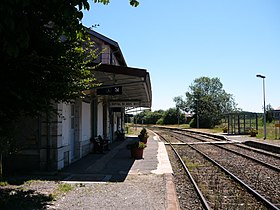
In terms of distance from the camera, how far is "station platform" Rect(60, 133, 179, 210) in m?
6.78

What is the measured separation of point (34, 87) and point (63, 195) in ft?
8.21

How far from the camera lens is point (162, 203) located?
6.64 metres

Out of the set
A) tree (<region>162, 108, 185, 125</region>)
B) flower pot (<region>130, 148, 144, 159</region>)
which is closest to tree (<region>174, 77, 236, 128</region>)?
tree (<region>162, 108, 185, 125</region>)

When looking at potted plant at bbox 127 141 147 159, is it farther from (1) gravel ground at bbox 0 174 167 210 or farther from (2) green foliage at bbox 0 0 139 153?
(2) green foliage at bbox 0 0 139 153

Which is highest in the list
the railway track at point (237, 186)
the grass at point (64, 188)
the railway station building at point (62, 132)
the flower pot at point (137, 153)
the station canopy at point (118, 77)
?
the station canopy at point (118, 77)

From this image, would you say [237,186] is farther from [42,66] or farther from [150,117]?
[150,117]

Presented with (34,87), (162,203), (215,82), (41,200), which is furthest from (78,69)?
(215,82)

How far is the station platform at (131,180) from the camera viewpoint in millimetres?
6780

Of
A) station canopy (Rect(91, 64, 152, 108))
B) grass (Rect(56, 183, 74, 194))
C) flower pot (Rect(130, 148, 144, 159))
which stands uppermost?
station canopy (Rect(91, 64, 152, 108))

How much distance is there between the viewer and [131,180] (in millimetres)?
9344

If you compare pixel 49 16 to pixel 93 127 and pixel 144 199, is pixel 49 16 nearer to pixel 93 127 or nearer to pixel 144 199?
pixel 144 199

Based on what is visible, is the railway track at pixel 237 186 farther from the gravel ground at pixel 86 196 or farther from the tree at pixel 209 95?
the tree at pixel 209 95

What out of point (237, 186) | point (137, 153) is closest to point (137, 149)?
point (137, 153)

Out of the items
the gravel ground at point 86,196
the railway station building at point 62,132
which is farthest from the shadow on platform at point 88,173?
the gravel ground at point 86,196
